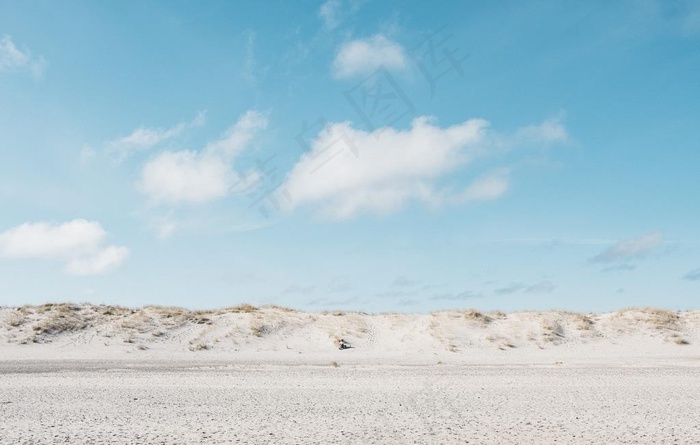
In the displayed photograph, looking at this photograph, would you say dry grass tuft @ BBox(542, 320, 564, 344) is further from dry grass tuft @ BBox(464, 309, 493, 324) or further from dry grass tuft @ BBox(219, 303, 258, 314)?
dry grass tuft @ BBox(219, 303, 258, 314)

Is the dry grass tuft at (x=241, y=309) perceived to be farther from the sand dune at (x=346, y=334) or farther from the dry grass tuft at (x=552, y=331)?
the dry grass tuft at (x=552, y=331)

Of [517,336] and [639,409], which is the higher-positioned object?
[517,336]

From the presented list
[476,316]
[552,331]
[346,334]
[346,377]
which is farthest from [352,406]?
[476,316]

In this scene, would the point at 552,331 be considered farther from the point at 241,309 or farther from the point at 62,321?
the point at 62,321

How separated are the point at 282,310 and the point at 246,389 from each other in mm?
19379

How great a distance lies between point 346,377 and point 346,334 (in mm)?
11969

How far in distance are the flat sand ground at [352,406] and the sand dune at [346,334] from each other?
6952 millimetres

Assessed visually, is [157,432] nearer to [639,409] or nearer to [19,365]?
[639,409]

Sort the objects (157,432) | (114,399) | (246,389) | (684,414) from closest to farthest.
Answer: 1. (157,432)
2. (684,414)
3. (114,399)
4. (246,389)

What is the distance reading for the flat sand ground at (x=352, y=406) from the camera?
30.1ft

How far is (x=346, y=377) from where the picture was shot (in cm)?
1688

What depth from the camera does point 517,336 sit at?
2802cm

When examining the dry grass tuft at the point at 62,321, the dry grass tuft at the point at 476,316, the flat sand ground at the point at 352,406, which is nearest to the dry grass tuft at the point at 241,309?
the dry grass tuft at the point at 62,321

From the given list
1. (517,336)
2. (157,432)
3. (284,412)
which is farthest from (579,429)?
(517,336)
